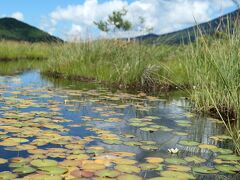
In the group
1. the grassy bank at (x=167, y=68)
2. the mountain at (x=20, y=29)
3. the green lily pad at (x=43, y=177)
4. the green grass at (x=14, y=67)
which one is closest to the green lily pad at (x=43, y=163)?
the green lily pad at (x=43, y=177)

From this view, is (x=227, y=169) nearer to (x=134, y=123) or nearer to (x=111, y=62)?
(x=134, y=123)

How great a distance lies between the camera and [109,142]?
4.43m

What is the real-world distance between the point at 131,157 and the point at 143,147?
382 mm

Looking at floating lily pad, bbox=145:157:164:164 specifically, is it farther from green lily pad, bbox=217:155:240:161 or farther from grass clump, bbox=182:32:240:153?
grass clump, bbox=182:32:240:153

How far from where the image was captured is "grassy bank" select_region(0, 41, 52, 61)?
76.7 ft

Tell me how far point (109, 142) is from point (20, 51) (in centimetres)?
2264

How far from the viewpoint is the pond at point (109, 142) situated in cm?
347

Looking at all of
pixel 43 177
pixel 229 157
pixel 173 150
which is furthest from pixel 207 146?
pixel 43 177

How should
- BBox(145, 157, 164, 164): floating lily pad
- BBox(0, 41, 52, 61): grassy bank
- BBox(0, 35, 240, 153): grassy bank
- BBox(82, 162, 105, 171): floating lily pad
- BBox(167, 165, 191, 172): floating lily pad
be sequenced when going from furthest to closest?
BBox(0, 41, 52, 61): grassy bank → BBox(0, 35, 240, 153): grassy bank → BBox(145, 157, 164, 164): floating lily pad → BBox(167, 165, 191, 172): floating lily pad → BBox(82, 162, 105, 171): floating lily pad

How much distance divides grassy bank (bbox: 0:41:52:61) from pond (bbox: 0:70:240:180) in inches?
607

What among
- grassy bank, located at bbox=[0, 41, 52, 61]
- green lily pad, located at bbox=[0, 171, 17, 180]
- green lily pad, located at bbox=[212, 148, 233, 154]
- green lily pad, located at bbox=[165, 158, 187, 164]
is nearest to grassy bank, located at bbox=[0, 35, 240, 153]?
green lily pad, located at bbox=[212, 148, 233, 154]

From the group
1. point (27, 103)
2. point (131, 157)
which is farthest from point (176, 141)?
point (27, 103)

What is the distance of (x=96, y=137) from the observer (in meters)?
4.64

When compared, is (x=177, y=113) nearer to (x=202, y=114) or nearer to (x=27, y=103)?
(x=202, y=114)
